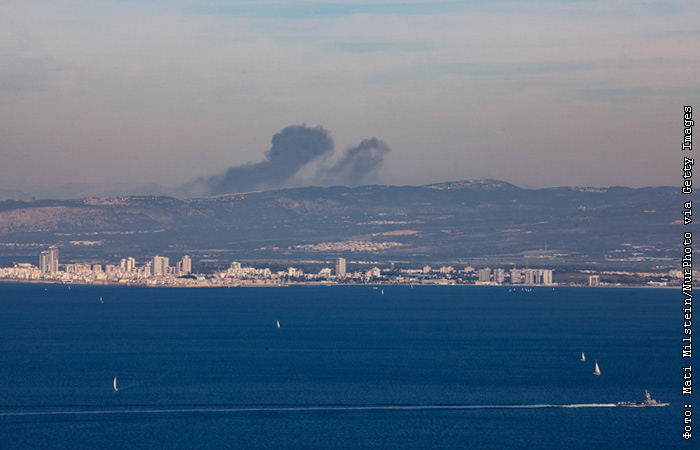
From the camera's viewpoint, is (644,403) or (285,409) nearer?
(285,409)

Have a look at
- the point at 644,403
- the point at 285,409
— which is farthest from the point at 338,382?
the point at 644,403

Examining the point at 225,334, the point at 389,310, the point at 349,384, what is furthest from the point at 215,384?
the point at 389,310

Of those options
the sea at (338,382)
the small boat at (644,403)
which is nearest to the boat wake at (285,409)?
the sea at (338,382)

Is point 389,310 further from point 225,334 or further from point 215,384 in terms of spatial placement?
point 215,384

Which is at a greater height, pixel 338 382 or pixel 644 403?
pixel 644 403

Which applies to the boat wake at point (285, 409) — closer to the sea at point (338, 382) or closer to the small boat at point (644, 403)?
the sea at point (338, 382)

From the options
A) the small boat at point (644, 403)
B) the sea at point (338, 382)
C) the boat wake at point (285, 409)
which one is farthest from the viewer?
the small boat at point (644, 403)

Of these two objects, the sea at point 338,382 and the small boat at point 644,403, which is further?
the small boat at point 644,403

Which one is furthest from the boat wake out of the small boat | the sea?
the small boat

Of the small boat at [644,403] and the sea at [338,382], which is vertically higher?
the small boat at [644,403]

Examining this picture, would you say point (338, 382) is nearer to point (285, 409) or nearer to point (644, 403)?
point (285, 409)
